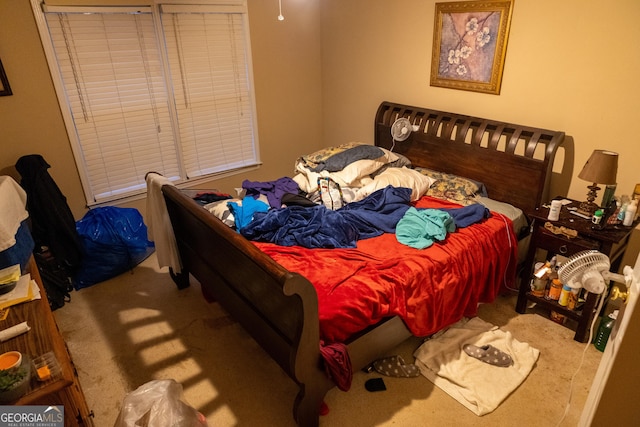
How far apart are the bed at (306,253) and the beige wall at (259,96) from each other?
40.6 inches

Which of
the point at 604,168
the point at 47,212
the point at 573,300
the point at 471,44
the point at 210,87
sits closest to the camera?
the point at 604,168

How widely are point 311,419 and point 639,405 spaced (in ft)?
4.32

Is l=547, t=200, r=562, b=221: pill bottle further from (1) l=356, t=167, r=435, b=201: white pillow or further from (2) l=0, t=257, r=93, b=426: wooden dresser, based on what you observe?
(2) l=0, t=257, r=93, b=426: wooden dresser

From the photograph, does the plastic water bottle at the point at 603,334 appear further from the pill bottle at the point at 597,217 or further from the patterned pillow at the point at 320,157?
the patterned pillow at the point at 320,157

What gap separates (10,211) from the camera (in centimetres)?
216

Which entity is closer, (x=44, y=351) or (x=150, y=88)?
(x=44, y=351)

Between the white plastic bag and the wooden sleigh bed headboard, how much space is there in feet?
8.38

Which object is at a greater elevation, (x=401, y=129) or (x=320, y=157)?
(x=401, y=129)

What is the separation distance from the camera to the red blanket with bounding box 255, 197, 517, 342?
1997 mm

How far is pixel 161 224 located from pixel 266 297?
1252mm

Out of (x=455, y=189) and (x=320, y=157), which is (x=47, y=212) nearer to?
(x=320, y=157)

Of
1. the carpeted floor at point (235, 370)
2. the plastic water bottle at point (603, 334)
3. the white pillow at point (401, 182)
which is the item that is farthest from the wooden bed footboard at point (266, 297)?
the plastic water bottle at point (603, 334)

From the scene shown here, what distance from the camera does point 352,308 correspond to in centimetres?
196

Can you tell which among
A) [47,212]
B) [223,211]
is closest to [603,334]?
[223,211]
